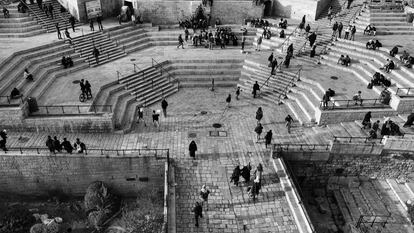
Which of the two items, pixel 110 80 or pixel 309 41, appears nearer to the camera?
pixel 110 80

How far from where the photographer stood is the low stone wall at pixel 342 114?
20.8m

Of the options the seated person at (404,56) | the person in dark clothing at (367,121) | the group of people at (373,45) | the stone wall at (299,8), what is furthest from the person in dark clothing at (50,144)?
the stone wall at (299,8)

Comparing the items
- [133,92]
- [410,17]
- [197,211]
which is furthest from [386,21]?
[197,211]

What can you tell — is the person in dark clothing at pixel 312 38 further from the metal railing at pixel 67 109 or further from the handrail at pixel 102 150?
the metal railing at pixel 67 109

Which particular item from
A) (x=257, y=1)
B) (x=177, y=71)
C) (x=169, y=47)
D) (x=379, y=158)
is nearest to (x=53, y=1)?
(x=169, y=47)

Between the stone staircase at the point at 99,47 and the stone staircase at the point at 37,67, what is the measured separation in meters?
0.56

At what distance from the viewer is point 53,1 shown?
30938 mm

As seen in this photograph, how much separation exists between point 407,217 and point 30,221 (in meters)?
19.3

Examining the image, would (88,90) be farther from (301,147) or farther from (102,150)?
(301,147)

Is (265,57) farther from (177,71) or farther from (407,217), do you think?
(407,217)

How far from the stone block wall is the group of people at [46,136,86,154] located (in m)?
0.37

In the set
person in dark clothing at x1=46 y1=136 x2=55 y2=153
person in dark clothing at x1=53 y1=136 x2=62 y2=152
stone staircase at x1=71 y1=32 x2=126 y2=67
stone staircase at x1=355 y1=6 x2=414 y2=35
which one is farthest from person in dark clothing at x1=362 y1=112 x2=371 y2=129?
stone staircase at x1=71 y1=32 x2=126 y2=67

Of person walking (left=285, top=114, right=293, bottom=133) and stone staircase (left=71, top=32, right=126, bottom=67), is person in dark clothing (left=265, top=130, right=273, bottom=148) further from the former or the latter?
stone staircase (left=71, top=32, right=126, bottom=67)

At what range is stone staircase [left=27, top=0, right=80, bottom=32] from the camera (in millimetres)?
28458
